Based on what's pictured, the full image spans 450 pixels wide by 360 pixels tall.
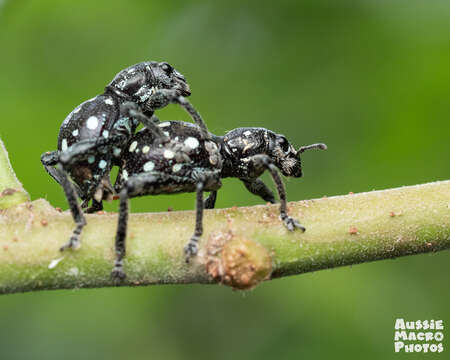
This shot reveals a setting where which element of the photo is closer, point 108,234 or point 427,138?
point 108,234

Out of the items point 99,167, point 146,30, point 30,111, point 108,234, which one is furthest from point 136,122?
point 146,30

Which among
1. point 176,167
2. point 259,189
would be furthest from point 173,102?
point 259,189

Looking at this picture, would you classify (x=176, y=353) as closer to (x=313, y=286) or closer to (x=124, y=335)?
(x=124, y=335)

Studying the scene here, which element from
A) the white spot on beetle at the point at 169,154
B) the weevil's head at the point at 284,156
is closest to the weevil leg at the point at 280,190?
the weevil's head at the point at 284,156

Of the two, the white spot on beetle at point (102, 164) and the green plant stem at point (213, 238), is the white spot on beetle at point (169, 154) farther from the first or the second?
the green plant stem at point (213, 238)

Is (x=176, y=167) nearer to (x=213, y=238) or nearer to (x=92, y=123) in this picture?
(x=92, y=123)
